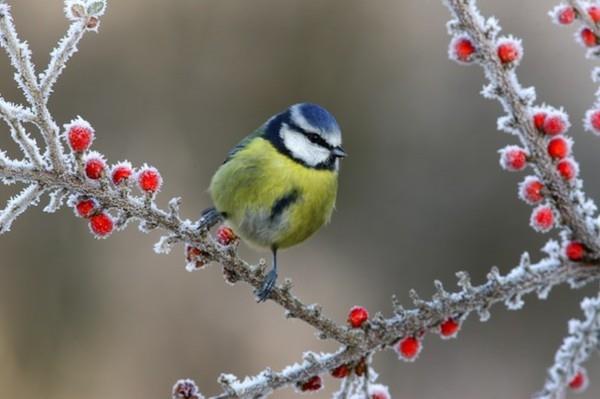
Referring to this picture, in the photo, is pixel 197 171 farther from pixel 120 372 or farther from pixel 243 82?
pixel 120 372

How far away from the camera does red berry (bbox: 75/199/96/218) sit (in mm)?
1522

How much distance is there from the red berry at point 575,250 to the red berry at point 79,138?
0.97 meters

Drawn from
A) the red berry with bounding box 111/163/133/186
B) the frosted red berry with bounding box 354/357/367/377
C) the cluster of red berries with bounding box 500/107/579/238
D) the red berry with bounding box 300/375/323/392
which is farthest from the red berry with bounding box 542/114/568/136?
the red berry with bounding box 111/163/133/186

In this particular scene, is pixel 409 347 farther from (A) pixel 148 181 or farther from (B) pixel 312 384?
(A) pixel 148 181

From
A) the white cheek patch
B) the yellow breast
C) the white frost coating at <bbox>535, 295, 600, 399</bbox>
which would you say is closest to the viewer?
the white frost coating at <bbox>535, 295, 600, 399</bbox>

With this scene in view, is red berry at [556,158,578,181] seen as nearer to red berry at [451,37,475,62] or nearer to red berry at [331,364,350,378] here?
red berry at [451,37,475,62]

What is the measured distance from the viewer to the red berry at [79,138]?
1.46 m

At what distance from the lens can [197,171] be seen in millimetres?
5535

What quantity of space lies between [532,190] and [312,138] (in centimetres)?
141

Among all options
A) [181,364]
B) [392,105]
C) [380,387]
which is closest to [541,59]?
[392,105]

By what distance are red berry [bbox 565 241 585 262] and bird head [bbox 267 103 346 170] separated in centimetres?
130

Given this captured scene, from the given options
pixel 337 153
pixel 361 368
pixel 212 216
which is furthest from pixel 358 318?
pixel 337 153

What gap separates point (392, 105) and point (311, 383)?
4802 mm

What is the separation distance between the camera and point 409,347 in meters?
1.71
